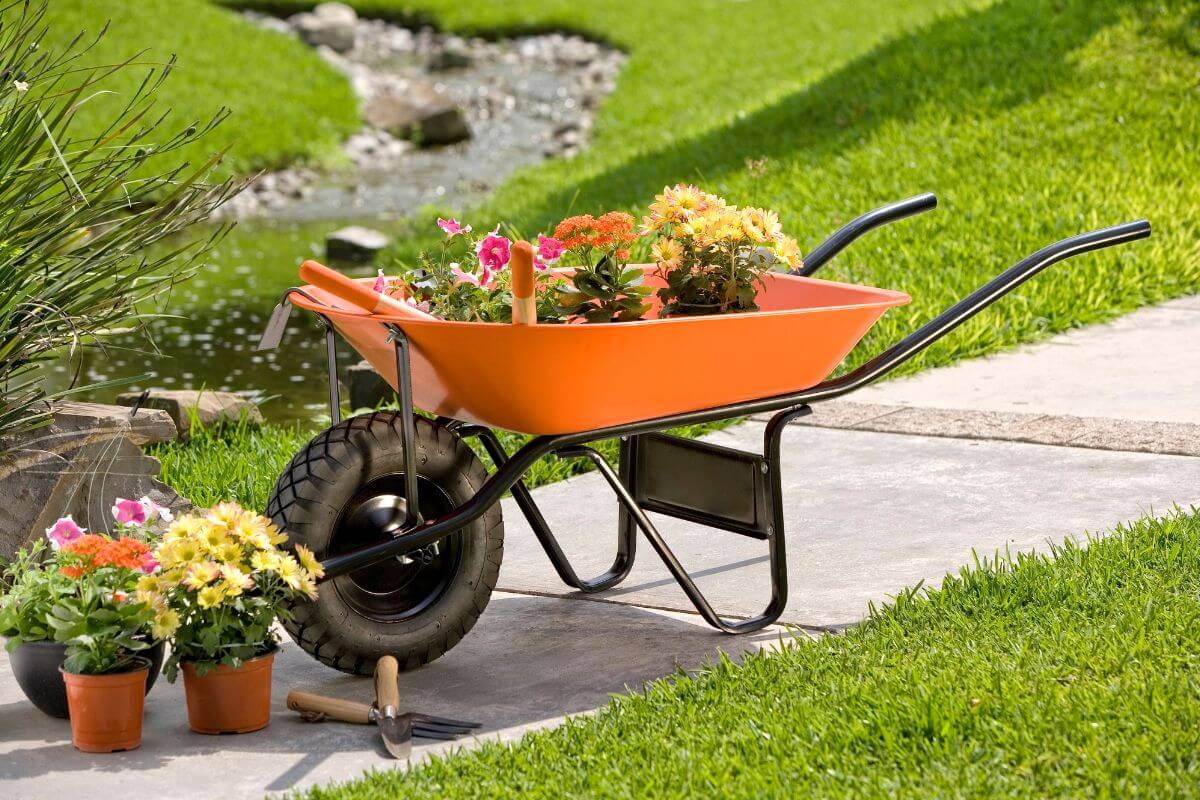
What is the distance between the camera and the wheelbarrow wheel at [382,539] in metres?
3.04

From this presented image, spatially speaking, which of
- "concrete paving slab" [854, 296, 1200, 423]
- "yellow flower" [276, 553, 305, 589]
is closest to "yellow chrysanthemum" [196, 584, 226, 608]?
"yellow flower" [276, 553, 305, 589]

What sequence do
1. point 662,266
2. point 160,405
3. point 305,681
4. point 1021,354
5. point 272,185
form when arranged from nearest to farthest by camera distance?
1. point 305,681
2. point 662,266
3. point 160,405
4. point 1021,354
5. point 272,185

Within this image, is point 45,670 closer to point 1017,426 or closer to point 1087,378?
point 1017,426

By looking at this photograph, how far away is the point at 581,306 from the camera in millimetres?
3266

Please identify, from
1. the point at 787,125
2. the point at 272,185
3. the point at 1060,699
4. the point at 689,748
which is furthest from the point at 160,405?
the point at 272,185

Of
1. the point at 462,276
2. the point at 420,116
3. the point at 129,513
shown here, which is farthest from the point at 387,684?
the point at 420,116

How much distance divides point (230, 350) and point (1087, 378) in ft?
12.3

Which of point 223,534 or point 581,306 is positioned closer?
point 223,534

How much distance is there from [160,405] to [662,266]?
2240mm

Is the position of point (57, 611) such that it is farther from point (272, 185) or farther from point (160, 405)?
point (272, 185)

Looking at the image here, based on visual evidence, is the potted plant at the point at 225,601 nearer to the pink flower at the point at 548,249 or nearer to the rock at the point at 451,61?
the pink flower at the point at 548,249

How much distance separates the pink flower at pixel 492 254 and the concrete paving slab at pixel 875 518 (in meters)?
0.70

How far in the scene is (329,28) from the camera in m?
18.8

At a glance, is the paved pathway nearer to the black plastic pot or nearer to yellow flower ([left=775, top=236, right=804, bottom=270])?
the black plastic pot
